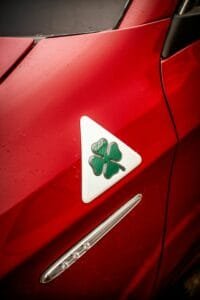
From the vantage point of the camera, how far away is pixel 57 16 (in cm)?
125

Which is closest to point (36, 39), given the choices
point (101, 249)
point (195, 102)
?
point (195, 102)

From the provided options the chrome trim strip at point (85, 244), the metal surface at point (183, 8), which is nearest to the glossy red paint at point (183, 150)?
the metal surface at point (183, 8)

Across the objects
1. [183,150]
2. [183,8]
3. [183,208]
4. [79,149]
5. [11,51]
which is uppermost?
[11,51]

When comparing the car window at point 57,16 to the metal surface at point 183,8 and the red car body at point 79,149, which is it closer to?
the red car body at point 79,149

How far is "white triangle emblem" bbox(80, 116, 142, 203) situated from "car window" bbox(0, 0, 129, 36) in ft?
1.33

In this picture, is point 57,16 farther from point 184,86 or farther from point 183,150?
point 183,150

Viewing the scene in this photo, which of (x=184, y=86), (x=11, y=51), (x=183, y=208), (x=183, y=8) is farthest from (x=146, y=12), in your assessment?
(x=183, y=208)

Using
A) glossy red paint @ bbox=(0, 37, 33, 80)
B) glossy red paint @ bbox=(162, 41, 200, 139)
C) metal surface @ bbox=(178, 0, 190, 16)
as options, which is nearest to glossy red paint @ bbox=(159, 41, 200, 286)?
glossy red paint @ bbox=(162, 41, 200, 139)

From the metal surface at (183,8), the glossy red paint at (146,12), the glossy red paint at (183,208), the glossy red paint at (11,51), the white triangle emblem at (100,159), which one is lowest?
the glossy red paint at (183,208)

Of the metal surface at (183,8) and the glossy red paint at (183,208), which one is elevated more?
the metal surface at (183,8)

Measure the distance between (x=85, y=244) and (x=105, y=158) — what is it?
0.26m

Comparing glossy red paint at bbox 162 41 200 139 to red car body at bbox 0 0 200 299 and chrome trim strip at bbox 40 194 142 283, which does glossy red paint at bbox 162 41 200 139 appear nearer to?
red car body at bbox 0 0 200 299

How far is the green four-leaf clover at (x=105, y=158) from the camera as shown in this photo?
98cm

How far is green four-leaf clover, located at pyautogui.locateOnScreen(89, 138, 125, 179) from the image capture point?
38.6 inches
